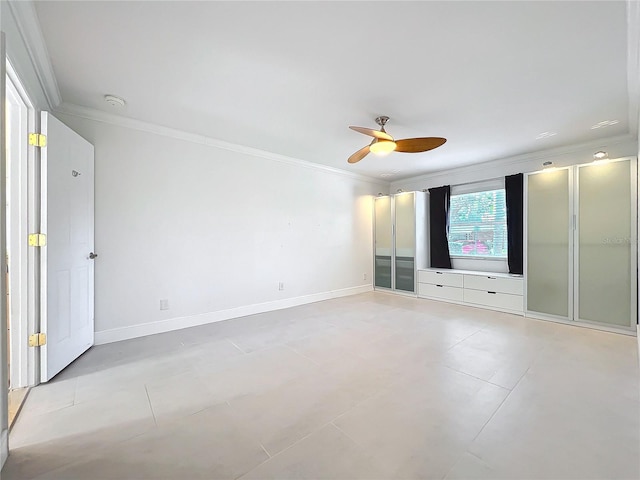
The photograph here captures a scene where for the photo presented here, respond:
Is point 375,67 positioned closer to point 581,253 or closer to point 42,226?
point 42,226

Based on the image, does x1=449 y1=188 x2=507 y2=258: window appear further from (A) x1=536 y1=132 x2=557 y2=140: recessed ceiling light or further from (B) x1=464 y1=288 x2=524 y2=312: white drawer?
(A) x1=536 y1=132 x2=557 y2=140: recessed ceiling light

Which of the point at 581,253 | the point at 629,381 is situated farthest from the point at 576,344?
the point at 581,253

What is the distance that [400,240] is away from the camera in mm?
5781

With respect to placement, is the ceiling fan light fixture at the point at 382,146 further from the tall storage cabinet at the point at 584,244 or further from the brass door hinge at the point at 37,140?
the brass door hinge at the point at 37,140

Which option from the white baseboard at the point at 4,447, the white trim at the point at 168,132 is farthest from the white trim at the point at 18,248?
the white baseboard at the point at 4,447

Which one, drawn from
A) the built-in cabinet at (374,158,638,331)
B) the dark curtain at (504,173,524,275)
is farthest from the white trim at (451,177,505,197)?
the built-in cabinet at (374,158,638,331)

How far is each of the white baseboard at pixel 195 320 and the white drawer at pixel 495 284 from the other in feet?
8.17

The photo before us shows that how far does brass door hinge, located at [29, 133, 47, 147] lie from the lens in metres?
2.24

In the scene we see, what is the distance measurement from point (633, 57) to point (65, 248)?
4.93 metres

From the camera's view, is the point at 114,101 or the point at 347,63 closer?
the point at 347,63

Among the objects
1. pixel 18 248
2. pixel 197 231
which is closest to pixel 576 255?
pixel 197 231

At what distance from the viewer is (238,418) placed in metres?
1.78

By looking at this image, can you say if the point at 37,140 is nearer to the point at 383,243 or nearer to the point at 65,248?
the point at 65,248

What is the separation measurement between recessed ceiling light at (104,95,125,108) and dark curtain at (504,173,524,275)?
5.61 metres
